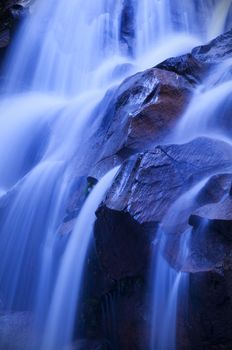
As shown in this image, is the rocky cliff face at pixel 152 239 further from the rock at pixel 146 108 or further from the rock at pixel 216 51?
the rock at pixel 216 51

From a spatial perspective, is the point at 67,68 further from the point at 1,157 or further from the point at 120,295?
the point at 120,295

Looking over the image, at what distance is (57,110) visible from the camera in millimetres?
10844

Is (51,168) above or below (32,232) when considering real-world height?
above

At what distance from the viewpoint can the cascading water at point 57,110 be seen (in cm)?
606

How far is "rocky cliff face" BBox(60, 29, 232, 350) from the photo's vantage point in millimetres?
3891

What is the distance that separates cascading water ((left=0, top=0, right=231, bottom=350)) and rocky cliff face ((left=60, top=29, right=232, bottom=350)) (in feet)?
1.59

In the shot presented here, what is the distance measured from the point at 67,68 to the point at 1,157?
4.17m

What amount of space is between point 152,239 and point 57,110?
6905 millimetres

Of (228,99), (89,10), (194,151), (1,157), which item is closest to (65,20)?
(89,10)

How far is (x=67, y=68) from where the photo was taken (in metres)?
13.7

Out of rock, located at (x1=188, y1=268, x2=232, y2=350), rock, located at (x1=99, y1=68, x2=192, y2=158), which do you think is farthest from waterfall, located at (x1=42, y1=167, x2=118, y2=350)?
rock, located at (x1=188, y1=268, x2=232, y2=350)

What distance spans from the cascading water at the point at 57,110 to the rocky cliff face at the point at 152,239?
484 millimetres

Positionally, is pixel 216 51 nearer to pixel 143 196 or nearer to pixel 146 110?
pixel 146 110

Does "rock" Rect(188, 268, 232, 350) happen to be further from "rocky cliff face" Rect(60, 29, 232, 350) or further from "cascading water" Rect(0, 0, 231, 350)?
"cascading water" Rect(0, 0, 231, 350)
